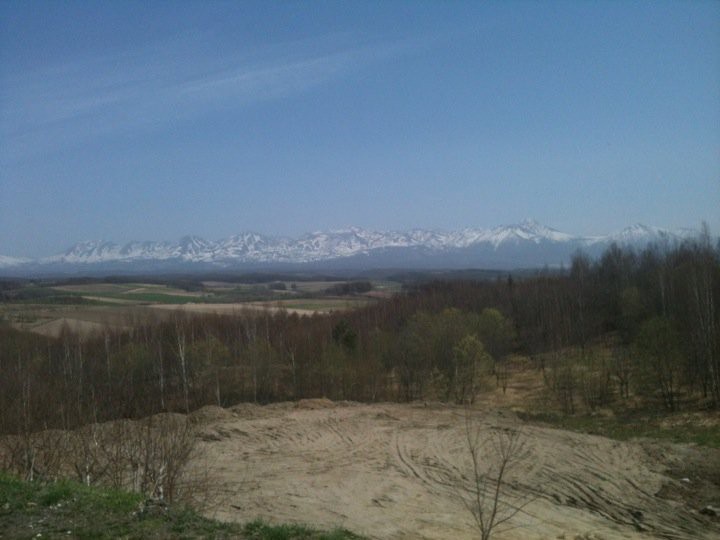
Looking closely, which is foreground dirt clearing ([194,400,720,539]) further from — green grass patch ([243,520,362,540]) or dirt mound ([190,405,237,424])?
green grass patch ([243,520,362,540])

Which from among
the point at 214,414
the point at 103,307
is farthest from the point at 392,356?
the point at 103,307

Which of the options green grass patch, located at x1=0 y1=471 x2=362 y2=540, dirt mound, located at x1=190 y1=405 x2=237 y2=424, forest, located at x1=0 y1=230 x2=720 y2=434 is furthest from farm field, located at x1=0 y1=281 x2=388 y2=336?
green grass patch, located at x1=0 y1=471 x2=362 y2=540

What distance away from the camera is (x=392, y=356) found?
44438 millimetres

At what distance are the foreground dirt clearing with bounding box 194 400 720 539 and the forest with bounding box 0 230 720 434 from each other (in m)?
5.37

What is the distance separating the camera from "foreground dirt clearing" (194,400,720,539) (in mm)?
14109

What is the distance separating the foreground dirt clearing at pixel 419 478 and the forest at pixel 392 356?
17.6ft

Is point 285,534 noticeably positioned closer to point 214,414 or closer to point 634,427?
point 214,414

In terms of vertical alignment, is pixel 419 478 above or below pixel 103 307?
below

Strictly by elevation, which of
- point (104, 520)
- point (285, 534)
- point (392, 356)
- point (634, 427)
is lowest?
point (634, 427)

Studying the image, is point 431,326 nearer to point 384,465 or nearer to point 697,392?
point 697,392

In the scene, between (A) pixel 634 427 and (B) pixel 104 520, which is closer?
(B) pixel 104 520

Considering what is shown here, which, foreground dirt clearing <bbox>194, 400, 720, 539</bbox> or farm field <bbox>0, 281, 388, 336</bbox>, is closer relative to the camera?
foreground dirt clearing <bbox>194, 400, 720, 539</bbox>

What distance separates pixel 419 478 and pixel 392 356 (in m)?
25.5

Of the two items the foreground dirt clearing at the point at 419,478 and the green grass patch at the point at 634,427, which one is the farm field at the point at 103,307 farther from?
the green grass patch at the point at 634,427
